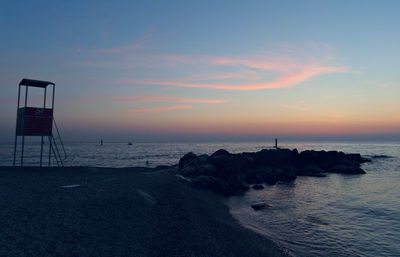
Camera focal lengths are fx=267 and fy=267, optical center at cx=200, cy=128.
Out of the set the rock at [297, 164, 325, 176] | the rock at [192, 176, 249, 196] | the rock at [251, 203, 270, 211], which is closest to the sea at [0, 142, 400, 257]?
the rock at [251, 203, 270, 211]

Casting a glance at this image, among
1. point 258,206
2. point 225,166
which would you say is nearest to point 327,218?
point 258,206

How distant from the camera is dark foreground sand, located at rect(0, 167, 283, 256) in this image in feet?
22.9

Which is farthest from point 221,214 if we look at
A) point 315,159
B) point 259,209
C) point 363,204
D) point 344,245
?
point 315,159

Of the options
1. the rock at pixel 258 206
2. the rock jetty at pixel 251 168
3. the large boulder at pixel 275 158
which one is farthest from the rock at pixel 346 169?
the rock at pixel 258 206

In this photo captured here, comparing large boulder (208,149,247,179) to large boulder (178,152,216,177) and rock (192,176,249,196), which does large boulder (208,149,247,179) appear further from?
rock (192,176,249,196)

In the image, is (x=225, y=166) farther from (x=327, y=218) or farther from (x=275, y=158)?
(x=327, y=218)

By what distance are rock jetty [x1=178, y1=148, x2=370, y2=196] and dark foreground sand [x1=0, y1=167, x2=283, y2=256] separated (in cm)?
781

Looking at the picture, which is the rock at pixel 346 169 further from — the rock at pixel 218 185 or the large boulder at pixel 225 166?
the rock at pixel 218 185

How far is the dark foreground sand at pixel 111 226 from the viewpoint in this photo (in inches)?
275

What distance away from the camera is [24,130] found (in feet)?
65.4

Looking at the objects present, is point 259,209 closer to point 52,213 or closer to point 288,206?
point 288,206

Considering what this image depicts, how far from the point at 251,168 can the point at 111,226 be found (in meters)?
26.2

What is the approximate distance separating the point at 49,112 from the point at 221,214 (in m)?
15.9

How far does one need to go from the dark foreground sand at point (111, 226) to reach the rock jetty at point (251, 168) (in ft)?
25.6
